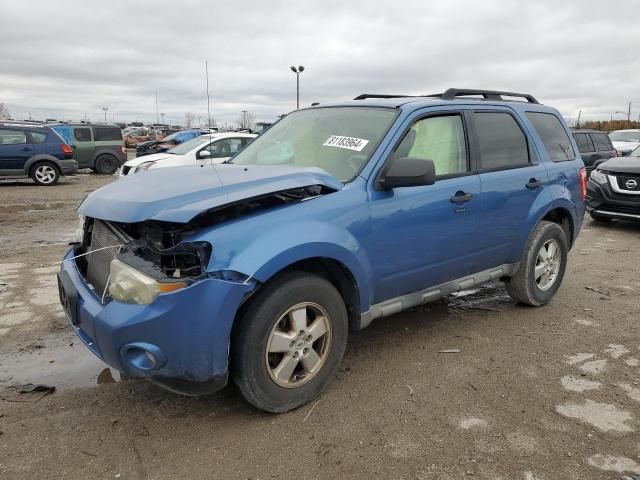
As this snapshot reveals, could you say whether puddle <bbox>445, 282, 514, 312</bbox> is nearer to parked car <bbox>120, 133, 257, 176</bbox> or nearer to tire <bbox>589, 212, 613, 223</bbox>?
tire <bbox>589, 212, 613, 223</bbox>

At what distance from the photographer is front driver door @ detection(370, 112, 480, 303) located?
3.33 metres

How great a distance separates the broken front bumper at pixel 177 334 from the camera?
2.47m

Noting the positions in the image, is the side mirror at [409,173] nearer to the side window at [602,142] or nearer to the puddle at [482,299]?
the puddle at [482,299]

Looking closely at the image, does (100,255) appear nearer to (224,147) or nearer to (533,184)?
(533,184)

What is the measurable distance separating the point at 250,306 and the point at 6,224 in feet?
27.5

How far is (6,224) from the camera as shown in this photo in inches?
362

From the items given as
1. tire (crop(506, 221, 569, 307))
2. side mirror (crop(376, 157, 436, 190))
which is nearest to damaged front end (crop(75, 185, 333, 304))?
side mirror (crop(376, 157, 436, 190))

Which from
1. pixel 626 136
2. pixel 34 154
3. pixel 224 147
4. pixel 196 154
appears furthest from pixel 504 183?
pixel 626 136

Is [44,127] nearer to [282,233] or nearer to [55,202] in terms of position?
[55,202]

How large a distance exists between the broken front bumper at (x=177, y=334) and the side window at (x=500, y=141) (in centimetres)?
252

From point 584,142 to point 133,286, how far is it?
15.0 meters

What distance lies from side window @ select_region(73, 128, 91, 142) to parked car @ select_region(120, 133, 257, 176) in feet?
28.2

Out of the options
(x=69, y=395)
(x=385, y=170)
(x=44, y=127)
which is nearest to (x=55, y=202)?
(x=44, y=127)

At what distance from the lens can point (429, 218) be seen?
11.7 feet
